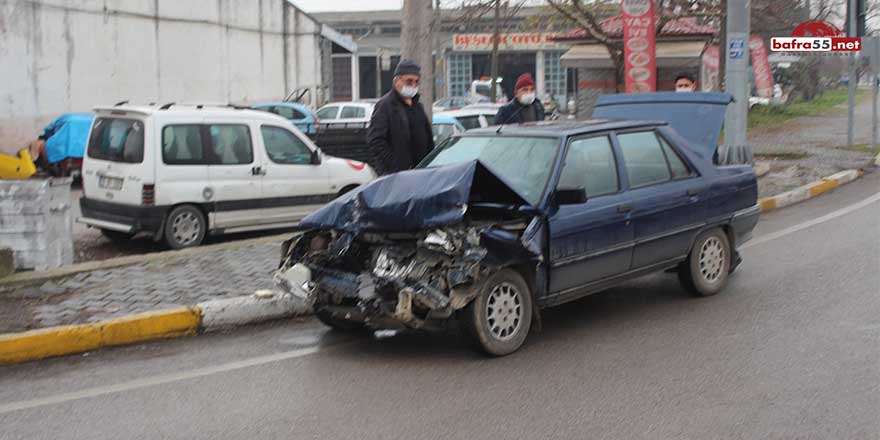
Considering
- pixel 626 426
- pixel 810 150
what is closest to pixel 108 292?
pixel 626 426

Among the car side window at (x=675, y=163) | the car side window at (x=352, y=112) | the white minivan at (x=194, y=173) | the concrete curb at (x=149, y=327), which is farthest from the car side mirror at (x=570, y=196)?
the car side window at (x=352, y=112)

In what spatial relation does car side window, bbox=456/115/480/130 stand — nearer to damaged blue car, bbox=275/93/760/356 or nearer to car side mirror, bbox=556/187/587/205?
damaged blue car, bbox=275/93/760/356

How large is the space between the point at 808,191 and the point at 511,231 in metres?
10.00

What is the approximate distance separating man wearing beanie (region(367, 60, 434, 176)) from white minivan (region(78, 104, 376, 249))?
3.58 m

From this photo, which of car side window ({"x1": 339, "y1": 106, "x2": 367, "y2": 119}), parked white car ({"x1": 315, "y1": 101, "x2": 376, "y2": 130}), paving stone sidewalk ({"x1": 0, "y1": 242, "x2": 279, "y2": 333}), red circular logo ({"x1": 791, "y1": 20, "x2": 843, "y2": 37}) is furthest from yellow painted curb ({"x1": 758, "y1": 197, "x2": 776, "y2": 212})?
car side window ({"x1": 339, "y1": 106, "x2": 367, "y2": 119})

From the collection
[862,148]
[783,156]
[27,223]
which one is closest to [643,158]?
[27,223]

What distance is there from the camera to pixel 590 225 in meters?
6.95

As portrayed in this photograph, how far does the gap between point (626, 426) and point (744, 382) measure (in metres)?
1.11

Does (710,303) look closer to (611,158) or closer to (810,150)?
(611,158)

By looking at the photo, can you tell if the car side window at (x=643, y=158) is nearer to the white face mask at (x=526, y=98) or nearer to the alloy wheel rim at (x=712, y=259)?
the alloy wheel rim at (x=712, y=259)

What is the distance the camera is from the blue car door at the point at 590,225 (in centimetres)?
675

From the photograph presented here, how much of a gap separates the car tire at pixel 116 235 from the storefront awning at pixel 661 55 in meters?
11.3

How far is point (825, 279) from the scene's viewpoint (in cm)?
854

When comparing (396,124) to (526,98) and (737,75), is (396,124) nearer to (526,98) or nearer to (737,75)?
(526,98)
